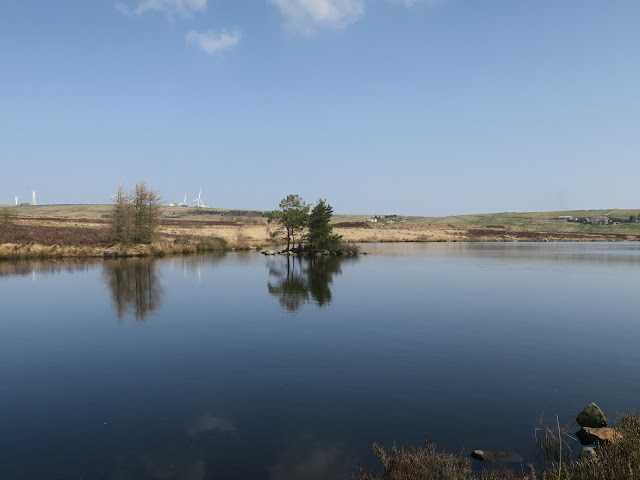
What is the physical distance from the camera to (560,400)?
12148 mm

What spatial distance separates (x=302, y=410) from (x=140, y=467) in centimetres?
423

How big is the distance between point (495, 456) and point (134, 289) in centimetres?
2838

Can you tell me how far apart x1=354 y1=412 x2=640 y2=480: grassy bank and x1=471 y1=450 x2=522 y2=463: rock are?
1.01 ft

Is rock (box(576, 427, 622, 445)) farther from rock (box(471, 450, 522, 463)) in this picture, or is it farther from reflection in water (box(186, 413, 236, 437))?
reflection in water (box(186, 413, 236, 437))

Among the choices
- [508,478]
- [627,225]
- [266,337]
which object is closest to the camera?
[508,478]

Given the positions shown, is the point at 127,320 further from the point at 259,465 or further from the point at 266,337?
the point at 259,465

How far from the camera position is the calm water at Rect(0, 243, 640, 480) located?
31.3ft

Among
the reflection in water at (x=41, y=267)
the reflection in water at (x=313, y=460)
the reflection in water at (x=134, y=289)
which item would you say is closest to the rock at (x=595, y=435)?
the reflection in water at (x=313, y=460)

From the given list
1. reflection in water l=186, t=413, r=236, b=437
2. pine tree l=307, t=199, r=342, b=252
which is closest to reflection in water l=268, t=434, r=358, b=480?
reflection in water l=186, t=413, r=236, b=437

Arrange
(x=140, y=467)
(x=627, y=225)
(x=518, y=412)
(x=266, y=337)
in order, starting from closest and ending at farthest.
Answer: (x=140, y=467), (x=518, y=412), (x=266, y=337), (x=627, y=225)

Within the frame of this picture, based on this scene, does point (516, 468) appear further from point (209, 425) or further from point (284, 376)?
point (284, 376)

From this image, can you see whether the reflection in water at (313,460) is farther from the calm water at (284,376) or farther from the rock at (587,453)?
the rock at (587,453)

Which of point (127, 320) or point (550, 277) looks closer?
point (127, 320)

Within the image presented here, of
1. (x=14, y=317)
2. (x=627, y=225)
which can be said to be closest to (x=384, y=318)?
(x=14, y=317)
